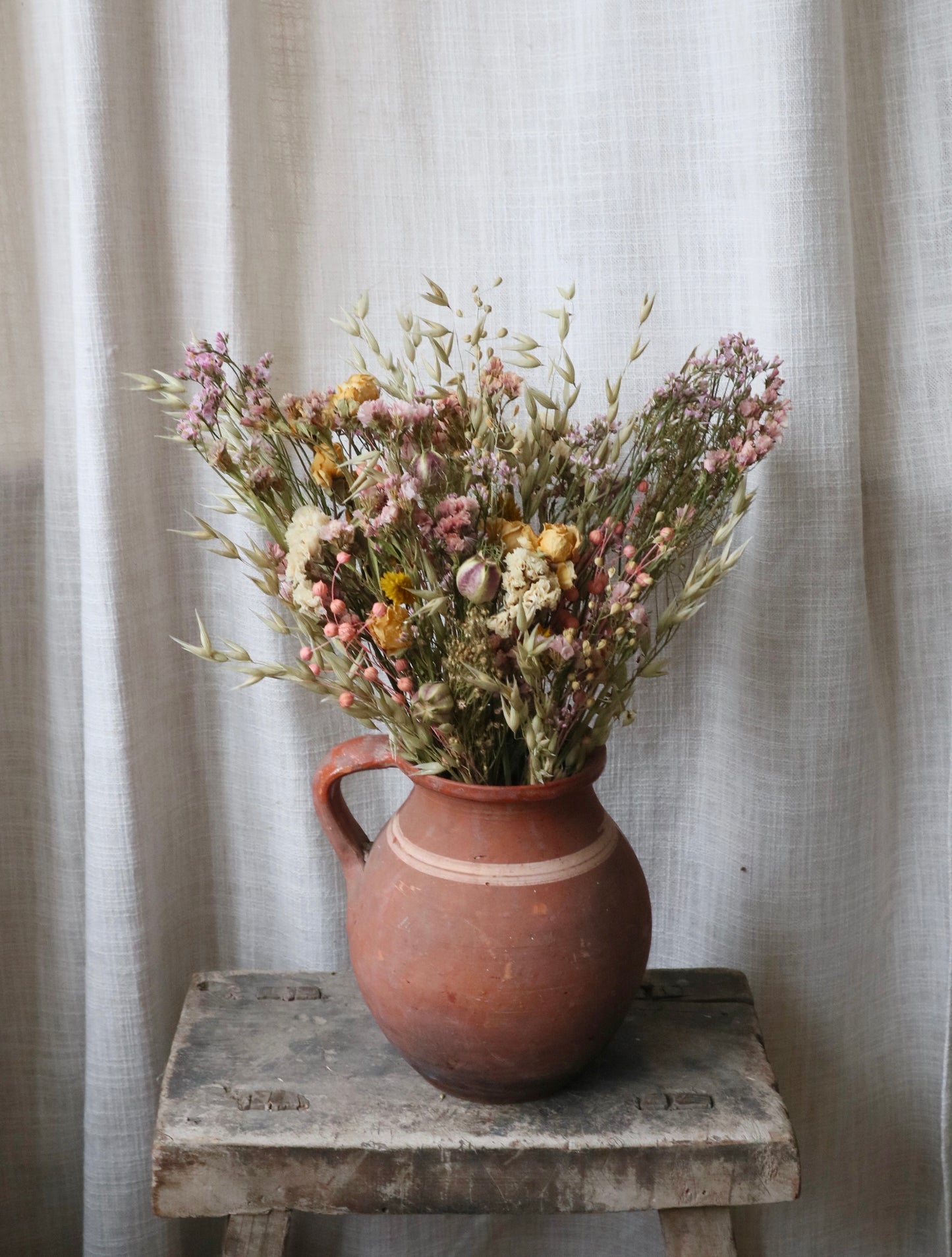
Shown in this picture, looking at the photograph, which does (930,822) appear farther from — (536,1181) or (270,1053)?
(270,1053)

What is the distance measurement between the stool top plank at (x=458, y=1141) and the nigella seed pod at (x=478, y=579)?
0.45 meters

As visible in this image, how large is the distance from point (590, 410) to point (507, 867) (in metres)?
0.50

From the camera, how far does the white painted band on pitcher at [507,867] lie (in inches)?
36.7

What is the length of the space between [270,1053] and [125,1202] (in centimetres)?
39

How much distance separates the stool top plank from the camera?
3.08 ft

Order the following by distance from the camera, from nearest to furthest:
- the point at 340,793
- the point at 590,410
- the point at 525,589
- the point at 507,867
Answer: the point at 525,589 < the point at 507,867 < the point at 340,793 < the point at 590,410

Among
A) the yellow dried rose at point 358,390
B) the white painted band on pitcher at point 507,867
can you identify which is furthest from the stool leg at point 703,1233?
the yellow dried rose at point 358,390

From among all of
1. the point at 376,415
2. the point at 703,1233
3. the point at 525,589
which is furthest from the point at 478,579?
the point at 703,1233

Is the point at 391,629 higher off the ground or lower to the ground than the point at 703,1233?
higher

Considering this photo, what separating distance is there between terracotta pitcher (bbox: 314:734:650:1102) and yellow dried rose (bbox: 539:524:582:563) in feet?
0.62

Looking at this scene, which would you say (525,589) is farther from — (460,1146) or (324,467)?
(460,1146)

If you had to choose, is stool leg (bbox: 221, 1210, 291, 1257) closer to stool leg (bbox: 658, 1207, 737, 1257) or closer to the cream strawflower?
stool leg (bbox: 658, 1207, 737, 1257)

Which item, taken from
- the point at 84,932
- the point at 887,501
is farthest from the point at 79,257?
the point at 887,501

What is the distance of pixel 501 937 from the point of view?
0.92 metres
